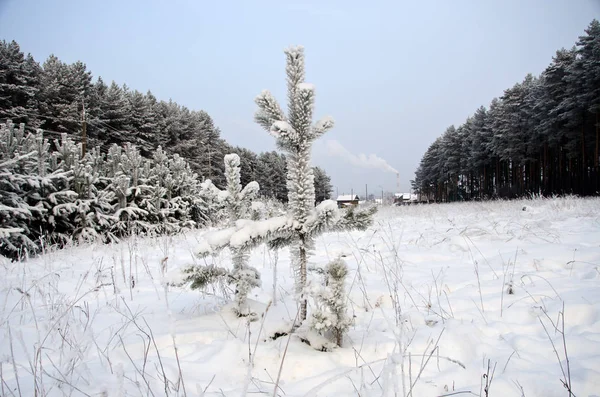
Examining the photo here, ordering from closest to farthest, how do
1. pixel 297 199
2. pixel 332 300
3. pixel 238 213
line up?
pixel 332 300 → pixel 297 199 → pixel 238 213

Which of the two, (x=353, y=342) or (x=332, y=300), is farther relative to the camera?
(x=353, y=342)

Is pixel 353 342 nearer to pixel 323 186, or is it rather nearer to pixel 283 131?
pixel 283 131

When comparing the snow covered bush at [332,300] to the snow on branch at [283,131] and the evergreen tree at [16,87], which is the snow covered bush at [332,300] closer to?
the snow on branch at [283,131]

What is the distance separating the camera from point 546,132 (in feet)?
77.1

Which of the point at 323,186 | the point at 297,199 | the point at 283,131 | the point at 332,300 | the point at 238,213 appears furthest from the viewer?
the point at 323,186

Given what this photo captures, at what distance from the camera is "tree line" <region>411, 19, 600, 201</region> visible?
2002 centimetres

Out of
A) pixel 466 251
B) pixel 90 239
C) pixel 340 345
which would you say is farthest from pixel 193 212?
pixel 340 345

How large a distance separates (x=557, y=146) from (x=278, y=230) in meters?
32.9

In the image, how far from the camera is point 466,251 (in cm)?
436

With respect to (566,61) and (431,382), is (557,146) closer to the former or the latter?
(566,61)

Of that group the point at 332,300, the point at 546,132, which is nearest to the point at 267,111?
the point at 332,300

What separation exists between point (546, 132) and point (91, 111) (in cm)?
3967

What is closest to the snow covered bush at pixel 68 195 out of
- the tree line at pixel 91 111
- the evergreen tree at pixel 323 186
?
the tree line at pixel 91 111

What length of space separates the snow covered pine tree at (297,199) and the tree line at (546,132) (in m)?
16.8
